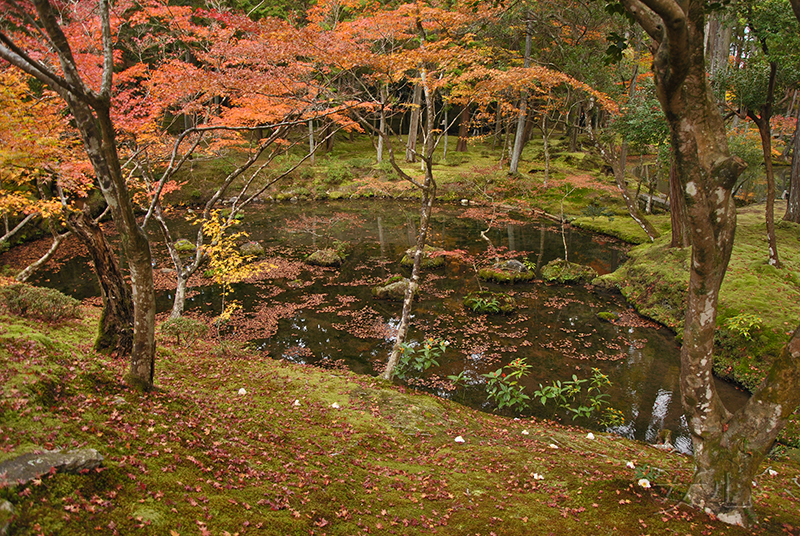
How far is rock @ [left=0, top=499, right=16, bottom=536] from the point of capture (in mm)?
2180

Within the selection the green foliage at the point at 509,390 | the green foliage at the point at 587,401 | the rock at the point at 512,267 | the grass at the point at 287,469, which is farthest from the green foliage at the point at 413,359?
the rock at the point at 512,267

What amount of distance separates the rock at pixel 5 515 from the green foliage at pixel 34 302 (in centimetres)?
533

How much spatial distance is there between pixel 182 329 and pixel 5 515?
736 centimetres

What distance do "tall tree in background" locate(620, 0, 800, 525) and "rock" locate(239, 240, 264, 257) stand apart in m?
17.2

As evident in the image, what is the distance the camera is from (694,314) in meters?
3.87

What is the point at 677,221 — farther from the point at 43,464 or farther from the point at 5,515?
the point at 5,515

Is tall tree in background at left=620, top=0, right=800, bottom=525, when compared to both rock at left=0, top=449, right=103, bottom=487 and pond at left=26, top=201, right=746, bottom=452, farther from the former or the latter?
rock at left=0, top=449, right=103, bottom=487

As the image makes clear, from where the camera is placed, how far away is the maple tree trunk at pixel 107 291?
239 inches

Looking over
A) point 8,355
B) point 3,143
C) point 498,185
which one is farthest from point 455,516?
point 498,185

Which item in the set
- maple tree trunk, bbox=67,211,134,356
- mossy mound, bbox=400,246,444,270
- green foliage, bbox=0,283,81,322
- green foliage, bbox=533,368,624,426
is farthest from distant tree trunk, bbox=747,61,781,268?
green foliage, bbox=0,283,81,322

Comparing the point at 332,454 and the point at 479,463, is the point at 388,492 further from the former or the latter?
the point at 479,463

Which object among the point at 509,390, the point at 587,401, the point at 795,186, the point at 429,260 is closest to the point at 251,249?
the point at 429,260

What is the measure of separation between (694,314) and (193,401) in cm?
551

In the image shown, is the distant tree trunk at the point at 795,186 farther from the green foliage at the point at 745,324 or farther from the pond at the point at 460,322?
the green foliage at the point at 745,324
